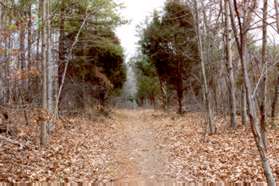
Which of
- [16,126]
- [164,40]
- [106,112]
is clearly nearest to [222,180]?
[16,126]

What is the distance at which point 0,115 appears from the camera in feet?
29.4

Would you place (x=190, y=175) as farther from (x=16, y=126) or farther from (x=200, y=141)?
(x=16, y=126)

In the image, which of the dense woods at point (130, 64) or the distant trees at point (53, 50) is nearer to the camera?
the dense woods at point (130, 64)

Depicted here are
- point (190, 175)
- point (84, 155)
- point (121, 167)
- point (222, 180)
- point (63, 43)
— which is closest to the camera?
point (222, 180)

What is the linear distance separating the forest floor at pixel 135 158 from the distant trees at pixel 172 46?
8985mm

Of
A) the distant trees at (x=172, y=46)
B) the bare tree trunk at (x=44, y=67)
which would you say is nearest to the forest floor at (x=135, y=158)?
the bare tree trunk at (x=44, y=67)

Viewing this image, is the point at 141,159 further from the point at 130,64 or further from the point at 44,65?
the point at 130,64

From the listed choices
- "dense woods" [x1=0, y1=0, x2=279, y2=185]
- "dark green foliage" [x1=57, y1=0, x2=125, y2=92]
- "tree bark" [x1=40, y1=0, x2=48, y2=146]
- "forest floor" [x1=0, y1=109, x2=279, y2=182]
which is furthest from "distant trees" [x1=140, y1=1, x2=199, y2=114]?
"tree bark" [x1=40, y1=0, x2=48, y2=146]

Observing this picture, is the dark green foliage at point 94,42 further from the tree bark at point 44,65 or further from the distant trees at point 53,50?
the tree bark at point 44,65

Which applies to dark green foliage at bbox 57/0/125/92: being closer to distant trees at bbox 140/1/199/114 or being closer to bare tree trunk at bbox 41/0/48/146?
bare tree trunk at bbox 41/0/48/146

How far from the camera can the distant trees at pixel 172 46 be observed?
18828 millimetres

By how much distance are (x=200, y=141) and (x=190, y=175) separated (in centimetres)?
339

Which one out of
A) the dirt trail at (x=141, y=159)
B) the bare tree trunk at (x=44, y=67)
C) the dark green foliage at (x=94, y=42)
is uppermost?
the dark green foliage at (x=94, y=42)

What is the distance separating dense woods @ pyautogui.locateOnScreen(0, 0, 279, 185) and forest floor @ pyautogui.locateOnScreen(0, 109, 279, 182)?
0.20 m
